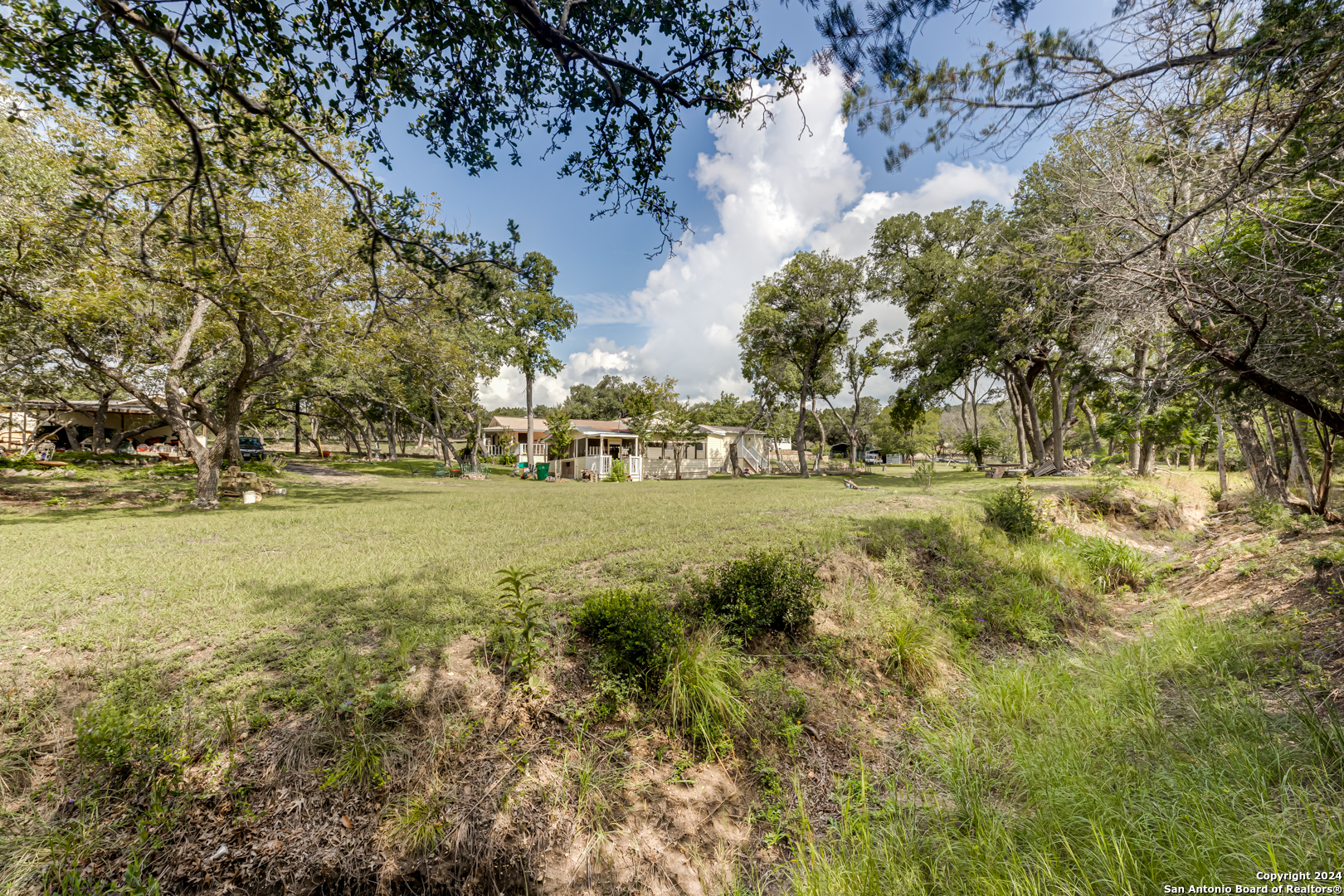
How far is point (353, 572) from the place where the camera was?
5926 millimetres

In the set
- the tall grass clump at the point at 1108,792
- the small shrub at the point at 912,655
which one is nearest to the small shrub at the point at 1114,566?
the tall grass clump at the point at 1108,792

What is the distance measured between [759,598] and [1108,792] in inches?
113

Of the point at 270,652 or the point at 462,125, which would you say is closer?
the point at 270,652

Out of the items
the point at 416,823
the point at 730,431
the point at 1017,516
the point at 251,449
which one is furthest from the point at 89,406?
the point at 1017,516

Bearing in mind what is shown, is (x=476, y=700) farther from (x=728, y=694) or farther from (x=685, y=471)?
(x=685, y=471)

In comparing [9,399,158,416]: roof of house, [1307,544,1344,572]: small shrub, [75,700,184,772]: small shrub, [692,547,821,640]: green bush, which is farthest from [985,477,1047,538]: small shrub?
[9,399,158,416]: roof of house

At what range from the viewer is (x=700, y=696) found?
392cm

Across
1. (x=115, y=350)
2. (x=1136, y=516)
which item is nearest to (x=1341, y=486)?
(x=1136, y=516)

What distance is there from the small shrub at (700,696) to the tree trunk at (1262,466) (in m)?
12.6

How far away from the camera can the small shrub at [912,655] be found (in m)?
5.15

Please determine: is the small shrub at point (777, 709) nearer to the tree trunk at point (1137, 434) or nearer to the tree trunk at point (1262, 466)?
the tree trunk at point (1137, 434)

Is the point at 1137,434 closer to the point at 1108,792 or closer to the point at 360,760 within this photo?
the point at 1108,792

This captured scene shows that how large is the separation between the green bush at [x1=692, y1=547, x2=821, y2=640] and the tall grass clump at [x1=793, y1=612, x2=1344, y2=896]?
154cm

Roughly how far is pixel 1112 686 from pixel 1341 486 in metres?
16.4
